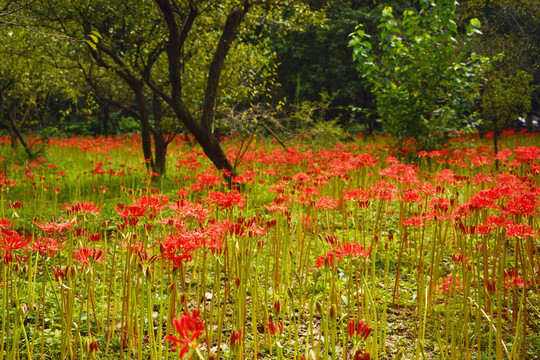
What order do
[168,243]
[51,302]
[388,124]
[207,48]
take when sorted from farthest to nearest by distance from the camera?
[388,124]
[207,48]
[51,302]
[168,243]

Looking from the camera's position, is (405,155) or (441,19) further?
(405,155)

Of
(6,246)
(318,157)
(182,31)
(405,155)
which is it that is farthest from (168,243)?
(405,155)

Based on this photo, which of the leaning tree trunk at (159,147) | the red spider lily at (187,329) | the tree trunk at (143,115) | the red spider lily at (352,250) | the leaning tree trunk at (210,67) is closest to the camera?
the red spider lily at (187,329)

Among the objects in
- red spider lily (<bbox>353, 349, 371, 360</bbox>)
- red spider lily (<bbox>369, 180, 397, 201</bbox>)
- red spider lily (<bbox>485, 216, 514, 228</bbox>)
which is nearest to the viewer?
red spider lily (<bbox>353, 349, 371, 360</bbox>)

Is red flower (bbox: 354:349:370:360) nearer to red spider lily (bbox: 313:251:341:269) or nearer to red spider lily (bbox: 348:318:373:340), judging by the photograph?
red spider lily (bbox: 348:318:373:340)

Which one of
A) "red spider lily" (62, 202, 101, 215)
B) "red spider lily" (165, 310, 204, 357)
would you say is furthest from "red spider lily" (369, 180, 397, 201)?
"red spider lily" (165, 310, 204, 357)

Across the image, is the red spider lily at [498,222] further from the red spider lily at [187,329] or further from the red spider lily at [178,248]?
the red spider lily at [187,329]

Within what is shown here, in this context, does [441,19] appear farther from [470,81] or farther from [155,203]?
[155,203]

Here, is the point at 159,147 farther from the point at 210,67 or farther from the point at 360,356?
the point at 360,356

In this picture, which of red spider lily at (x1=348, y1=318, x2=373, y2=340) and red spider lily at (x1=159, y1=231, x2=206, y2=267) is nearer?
red spider lily at (x1=348, y1=318, x2=373, y2=340)

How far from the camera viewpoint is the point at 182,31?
595 cm

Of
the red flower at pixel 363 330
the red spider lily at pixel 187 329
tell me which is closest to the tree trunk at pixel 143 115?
the red flower at pixel 363 330

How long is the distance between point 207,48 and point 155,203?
7.08 meters

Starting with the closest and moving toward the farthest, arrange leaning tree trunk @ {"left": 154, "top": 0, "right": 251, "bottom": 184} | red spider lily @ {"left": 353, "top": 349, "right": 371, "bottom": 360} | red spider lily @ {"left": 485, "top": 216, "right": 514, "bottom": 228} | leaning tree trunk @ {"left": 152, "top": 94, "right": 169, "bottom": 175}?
red spider lily @ {"left": 353, "top": 349, "right": 371, "bottom": 360}, red spider lily @ {"left": 485, "top": 216, "right": 514, "bottom": 228}, leaning tree trunk @ {"left": 154, "top": 0, "right": 251, "bottom": 184}, leaning tree trunk @ {"left": 152, "top": 94, "right": 169, "bottom": 175}
